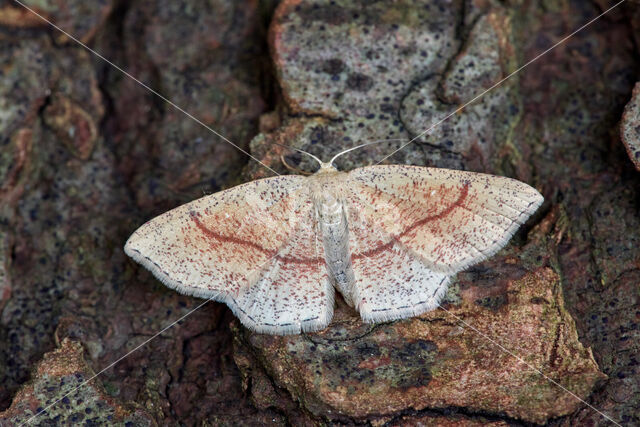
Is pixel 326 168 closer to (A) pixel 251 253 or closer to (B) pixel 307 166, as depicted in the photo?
(B) pixel 307 166

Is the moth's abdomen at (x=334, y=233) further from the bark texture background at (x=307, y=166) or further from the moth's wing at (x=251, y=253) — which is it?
the bark texture background at (x=307, y=166)

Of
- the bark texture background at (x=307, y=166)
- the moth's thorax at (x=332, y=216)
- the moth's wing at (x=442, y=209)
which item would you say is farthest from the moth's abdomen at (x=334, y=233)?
the bark texture background at (x=307, y=166)

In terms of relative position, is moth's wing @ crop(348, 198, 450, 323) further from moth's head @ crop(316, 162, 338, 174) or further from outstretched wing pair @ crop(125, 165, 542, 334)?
moth's head @ crop(316, 162, 338, 174)

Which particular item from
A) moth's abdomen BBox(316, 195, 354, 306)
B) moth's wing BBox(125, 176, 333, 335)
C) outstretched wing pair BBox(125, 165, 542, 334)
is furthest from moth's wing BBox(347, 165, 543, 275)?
moth's wing BBox(125, 176, 333, 335)

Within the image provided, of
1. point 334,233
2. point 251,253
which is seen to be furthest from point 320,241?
point 251,253

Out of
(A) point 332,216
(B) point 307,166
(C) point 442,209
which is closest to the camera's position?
(C) point 442,209

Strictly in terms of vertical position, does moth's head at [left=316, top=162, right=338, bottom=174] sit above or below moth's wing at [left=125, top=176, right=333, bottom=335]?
above

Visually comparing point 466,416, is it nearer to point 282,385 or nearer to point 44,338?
point 282,385
